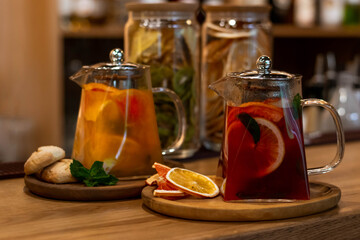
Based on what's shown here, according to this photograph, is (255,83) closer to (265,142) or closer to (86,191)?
(265,142)

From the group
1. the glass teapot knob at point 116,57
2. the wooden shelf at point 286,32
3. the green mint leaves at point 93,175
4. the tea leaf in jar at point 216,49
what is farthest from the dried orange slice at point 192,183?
the wooden shelf at point 286,32

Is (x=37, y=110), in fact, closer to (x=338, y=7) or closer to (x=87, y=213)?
(x=338, y=7)

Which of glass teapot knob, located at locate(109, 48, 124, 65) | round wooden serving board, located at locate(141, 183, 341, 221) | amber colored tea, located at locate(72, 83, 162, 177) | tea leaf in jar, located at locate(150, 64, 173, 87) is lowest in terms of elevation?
round wooden serving board, located at locate(141, 183, 341, 221)

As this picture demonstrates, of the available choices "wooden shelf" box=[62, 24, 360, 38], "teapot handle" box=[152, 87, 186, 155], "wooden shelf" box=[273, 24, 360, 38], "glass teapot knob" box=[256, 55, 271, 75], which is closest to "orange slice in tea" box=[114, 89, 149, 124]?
"teapot handle" box=[152, 87, 186, 155]

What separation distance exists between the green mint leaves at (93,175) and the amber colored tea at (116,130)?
3cm

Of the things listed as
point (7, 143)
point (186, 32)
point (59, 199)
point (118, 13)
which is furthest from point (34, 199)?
point (118, 13)

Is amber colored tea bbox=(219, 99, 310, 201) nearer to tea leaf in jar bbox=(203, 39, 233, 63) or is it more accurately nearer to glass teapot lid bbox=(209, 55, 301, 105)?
glass teapot lid bbox=(209, 55, 301, 105)

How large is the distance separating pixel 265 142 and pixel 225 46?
1.57ft

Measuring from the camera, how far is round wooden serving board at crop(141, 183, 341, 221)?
786mm

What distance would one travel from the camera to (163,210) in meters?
0.82

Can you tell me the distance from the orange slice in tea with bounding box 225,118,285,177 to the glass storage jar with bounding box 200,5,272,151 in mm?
414

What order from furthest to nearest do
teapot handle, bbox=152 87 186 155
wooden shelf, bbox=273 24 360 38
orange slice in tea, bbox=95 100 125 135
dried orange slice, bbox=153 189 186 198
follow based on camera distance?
wooden shelf, bbox=273 24 360 38 → teapot handle, bbox=152 87 186 155 → orange slice in tea, bbox=95 100 125 135 → dried orange slice, bbox=153 189 186 198

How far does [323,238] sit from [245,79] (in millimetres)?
239

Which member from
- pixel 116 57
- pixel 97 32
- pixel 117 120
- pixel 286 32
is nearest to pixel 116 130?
pixel 117 120
